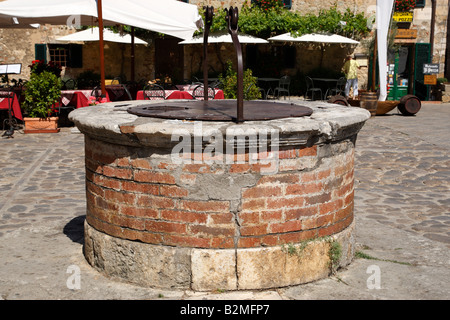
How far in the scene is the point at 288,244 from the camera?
3809mm

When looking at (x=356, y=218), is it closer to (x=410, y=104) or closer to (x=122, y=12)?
(x=122, y=12)

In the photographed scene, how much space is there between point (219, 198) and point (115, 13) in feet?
25.0

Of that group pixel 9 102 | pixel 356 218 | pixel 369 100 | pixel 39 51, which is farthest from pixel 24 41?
pixel 356 218

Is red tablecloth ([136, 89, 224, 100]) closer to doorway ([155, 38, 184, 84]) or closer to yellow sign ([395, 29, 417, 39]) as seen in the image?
doorway ([155, 38, 184, 84])

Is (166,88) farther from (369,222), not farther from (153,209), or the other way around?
(153,209)

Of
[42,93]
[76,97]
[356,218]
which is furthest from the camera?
[76,97]

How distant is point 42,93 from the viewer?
1061 centimetres

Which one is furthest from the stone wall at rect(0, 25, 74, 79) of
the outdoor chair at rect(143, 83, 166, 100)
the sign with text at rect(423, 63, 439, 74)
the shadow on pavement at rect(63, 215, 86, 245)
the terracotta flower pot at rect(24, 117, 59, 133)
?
the shadow on pavement at rect(63, 215, 86, 245)

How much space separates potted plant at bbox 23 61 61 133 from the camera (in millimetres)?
10508

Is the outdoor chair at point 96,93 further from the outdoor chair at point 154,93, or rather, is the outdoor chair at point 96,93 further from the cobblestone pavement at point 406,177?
the cobblestone pavement at point 406,177

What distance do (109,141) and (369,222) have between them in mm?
2825

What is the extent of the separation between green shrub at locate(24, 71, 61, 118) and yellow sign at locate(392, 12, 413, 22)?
12313 mm

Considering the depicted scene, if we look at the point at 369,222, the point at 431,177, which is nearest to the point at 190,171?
the point at 369,222
